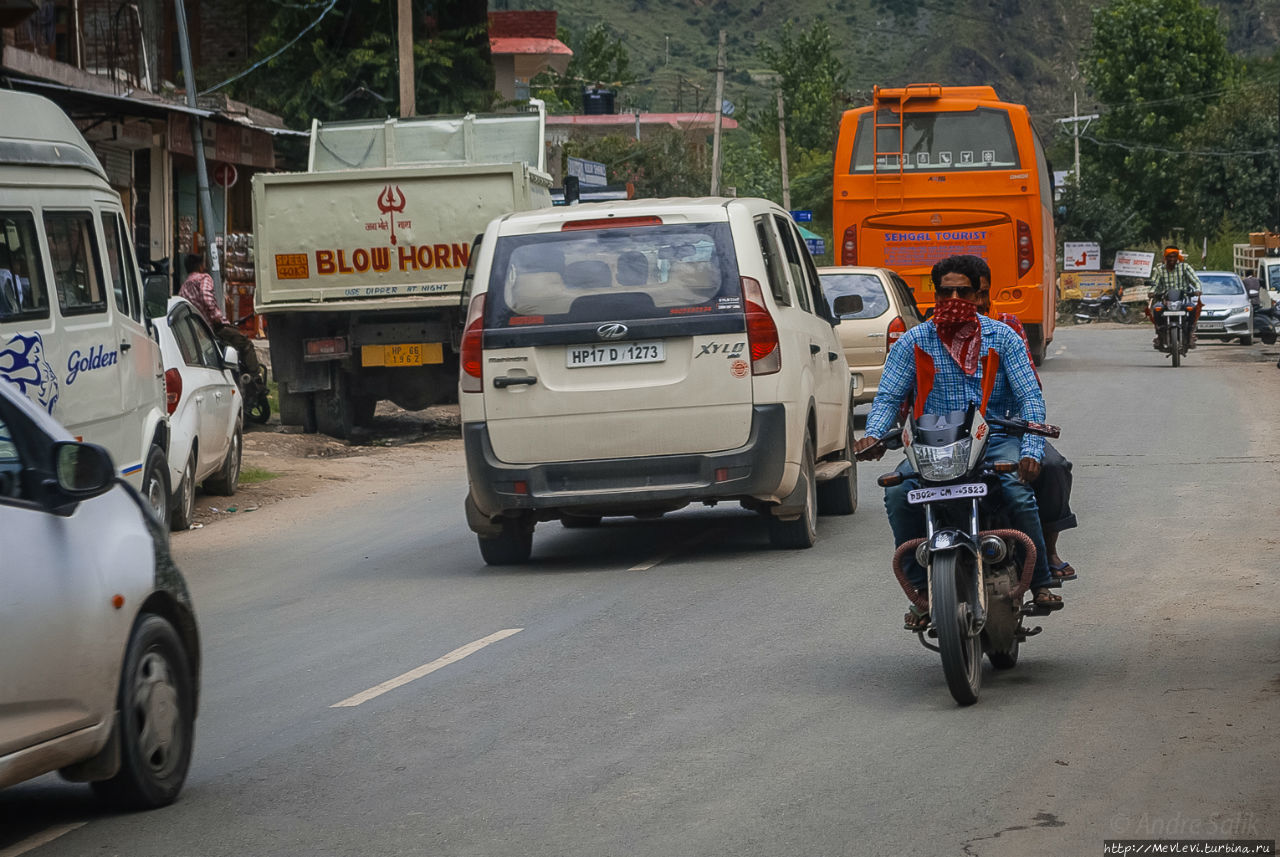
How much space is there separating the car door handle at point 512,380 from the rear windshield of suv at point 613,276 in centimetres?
29

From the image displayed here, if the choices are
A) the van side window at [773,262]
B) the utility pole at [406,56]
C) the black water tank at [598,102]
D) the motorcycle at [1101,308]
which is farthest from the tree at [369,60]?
the black water tank at [598,102]

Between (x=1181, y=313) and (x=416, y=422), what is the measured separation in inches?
529

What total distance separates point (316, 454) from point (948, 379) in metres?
13.3

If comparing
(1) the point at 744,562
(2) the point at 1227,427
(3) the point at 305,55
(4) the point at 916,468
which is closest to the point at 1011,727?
(4) the point at 916,468

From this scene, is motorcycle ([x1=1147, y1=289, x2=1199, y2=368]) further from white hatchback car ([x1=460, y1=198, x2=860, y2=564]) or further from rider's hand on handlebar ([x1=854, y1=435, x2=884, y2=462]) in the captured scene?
rider's hand on handlebar ([x1=854, y1=435, x2=884, y2=462])

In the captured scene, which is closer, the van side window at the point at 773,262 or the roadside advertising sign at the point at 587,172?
the van side window at the point at 773,262

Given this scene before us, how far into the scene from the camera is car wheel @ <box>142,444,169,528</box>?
12.1m

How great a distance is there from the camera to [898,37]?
152625mm

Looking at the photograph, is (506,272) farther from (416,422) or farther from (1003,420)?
(416,422)

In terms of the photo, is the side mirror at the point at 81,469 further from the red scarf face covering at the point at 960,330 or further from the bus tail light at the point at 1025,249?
the bus tail light at the point at 1025,249

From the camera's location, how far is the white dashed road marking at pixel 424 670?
753cm

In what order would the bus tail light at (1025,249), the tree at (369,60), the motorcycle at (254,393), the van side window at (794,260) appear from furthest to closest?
the tree at (369,60), the bus tail light at (1025,249), the motorcycle at (254,393), the van side window at (794,260)

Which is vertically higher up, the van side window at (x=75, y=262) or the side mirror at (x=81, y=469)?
the van side window at (x=75, y=262)

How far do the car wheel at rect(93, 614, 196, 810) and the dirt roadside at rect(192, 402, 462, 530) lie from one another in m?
8.64
